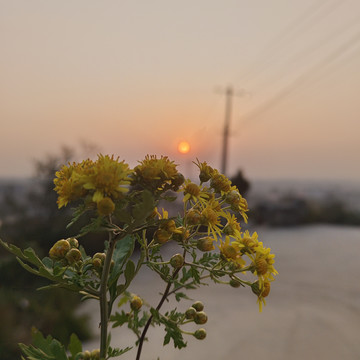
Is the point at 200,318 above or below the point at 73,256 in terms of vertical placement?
below

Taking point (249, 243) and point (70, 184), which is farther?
point (249, 243)

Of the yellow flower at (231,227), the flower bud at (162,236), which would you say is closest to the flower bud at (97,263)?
the flower bud at (162,236)

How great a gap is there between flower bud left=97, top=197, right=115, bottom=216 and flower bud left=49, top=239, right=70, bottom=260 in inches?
7.0

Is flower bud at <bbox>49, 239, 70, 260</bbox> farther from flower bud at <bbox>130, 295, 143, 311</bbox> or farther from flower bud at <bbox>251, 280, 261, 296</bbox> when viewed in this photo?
flower bud at <bbox>251, 280, 261, 296</bbox>

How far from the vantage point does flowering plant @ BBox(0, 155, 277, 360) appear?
571mm

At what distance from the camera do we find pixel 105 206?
542mm

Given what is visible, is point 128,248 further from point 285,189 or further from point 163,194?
point 285,189

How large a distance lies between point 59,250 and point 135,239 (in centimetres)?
13

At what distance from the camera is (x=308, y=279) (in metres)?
5.01

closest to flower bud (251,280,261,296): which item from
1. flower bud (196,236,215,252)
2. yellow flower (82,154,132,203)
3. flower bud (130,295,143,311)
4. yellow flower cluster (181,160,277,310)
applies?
yellow flower cluster (181,160,277,310)

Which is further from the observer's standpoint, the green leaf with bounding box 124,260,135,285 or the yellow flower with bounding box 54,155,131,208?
the green leaf with bounding box 124,260,135,285

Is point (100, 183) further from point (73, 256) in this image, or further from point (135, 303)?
point (135, 303)

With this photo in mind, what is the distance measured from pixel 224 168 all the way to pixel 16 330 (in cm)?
932

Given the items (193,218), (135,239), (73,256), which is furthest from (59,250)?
(193,218)
